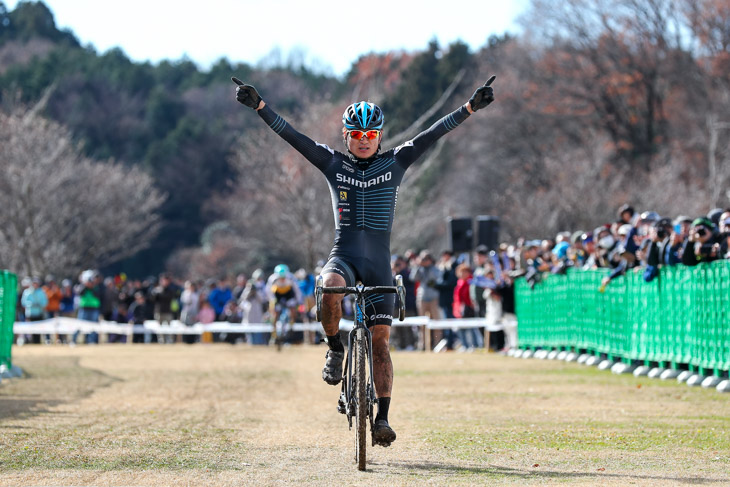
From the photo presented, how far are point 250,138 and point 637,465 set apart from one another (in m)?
52.8

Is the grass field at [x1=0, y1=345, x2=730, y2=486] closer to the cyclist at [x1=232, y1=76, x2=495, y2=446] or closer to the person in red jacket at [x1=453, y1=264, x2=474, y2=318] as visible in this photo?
the cyclist at [x1=232, y1=76, x2=495, y2=446]

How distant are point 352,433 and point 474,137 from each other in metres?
58.5

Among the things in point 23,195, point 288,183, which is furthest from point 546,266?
point 23,195

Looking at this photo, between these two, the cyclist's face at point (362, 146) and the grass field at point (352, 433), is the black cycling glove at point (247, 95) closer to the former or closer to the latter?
the cyclist's face at point (362, 146)

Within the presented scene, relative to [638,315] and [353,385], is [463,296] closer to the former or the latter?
[638,315]

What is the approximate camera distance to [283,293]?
29859mm

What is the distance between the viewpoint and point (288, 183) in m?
49.7

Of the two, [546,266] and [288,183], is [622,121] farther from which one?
[546,266]

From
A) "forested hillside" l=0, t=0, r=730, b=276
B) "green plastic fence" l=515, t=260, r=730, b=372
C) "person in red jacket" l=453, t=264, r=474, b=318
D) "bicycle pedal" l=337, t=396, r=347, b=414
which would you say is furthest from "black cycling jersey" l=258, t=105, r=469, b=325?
"forested hillside" l=0, t=0, r=730, b=276

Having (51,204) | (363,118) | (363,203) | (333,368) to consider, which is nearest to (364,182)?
(363,203)

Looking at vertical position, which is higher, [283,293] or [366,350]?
[283,293]

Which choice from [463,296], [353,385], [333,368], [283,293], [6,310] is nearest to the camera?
[353,385]

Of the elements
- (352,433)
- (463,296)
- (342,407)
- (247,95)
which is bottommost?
(352,433)

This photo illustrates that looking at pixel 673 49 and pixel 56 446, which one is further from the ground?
pixel 673 49
